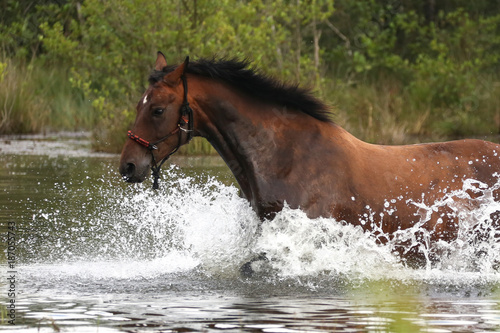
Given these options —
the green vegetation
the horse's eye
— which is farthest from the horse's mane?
the green vegetation

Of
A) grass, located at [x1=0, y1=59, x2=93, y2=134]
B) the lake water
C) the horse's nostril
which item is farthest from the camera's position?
grass, located at [x1=0, y1=59, x2=93, y2=134]

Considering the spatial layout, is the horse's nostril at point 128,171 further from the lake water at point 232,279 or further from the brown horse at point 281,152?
the lake water at point 232,279

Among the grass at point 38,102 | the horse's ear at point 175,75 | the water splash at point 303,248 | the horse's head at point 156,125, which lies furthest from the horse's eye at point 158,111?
the grass at point 38,102

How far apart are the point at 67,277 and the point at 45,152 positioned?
39.2ft

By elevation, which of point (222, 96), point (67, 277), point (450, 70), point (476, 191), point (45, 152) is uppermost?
point (450, 70)

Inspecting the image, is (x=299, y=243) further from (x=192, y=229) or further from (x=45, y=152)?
(x=45, y=152)

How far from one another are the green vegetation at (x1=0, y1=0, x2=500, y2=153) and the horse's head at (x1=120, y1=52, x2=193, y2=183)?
31.2 ft

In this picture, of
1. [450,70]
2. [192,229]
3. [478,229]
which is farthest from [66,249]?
[450,70]

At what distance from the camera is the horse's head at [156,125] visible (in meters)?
7.38

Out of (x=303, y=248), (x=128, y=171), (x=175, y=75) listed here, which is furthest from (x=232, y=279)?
(x=175, y=75)

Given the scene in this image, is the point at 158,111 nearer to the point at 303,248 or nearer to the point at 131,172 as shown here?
the point at 131,172

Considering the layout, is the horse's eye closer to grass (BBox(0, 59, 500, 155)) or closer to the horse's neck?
the horse's neck

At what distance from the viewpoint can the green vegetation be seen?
19531 mm

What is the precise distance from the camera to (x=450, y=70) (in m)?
25.6
